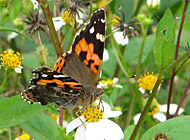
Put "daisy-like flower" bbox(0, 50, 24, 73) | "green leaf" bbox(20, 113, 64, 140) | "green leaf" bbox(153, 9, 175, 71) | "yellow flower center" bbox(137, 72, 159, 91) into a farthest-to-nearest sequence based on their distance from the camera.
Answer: "yellow flower center" bbox(137, 72, 159, 91) → "daisy-like flower" bbox(0, 50, 24, 73) → "green leaf" bbox(20, 113, 64, 140) → "green leaf" bbox(153, 9, 175, 71)

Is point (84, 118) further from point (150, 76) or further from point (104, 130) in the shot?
point (150, 76)

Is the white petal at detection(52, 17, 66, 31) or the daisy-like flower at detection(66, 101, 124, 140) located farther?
the white petal at detection(52, 17, 66, 31)

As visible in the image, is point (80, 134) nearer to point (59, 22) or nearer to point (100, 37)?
point (100, 37)

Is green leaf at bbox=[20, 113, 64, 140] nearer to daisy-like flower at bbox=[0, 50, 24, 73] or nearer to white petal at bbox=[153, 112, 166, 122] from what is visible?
daisy-like flower at bbox=[0, 50, 24, 73]

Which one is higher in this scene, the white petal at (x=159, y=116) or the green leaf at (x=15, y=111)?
the green leaf at (x=15, y=111)

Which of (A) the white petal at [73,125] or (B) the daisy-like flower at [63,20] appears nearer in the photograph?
(A) the white petal at [73,125]

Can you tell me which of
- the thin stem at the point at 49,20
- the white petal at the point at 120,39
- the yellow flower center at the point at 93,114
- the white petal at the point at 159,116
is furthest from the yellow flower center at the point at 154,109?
the thin stem at the point at 49,20

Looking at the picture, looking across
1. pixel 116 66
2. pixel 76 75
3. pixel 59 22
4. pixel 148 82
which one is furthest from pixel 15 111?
pixel 116 66

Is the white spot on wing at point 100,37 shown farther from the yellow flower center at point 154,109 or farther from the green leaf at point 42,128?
the yellow flower center at point 154,109

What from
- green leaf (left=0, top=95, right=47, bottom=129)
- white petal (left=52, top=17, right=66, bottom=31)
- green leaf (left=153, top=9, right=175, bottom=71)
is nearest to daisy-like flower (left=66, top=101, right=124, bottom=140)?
green leaf (left=0, top=95, right=47, bottom=129)
